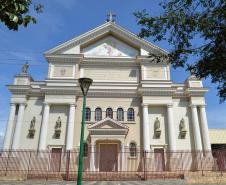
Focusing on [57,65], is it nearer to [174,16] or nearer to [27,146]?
[27,146]

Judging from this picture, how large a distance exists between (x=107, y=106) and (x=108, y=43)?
784 centimetres

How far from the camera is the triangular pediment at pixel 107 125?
25.6 meters

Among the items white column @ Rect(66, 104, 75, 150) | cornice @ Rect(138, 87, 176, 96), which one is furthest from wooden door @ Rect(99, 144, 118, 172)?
cornice @ Rect(138, 87, 176, 96)

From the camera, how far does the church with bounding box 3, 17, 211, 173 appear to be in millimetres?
25953

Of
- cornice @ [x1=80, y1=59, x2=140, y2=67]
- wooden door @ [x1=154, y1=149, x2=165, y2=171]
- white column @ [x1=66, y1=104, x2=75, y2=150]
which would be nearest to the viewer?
wooden door @ [x1=154, y1=149, x2=165, y2=171]

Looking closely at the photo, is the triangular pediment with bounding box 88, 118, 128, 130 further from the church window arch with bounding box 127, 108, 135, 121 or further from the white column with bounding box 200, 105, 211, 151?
the white column with bounding box 200, 105, 211, 151

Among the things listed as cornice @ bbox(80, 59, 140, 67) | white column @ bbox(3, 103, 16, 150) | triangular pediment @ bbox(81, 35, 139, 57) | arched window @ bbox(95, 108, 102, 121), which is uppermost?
triangular pediment @ bbox(81, 35, 139, 57)

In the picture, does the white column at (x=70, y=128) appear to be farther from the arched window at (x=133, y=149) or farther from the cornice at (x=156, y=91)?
the cornice at (x=156, y=91)

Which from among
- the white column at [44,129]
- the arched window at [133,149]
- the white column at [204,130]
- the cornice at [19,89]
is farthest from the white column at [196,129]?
the cornice at [19,89]

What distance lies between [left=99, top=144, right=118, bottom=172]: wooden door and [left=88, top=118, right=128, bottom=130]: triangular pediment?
2.32 metres

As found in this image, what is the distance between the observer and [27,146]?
26.0 m

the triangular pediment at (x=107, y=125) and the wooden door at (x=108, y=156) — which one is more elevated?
the triangular pediment at (x=107, y=125)

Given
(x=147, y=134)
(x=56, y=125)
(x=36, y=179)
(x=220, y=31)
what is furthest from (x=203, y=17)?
(x=56, y=125)

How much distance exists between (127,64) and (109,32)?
466 cm
